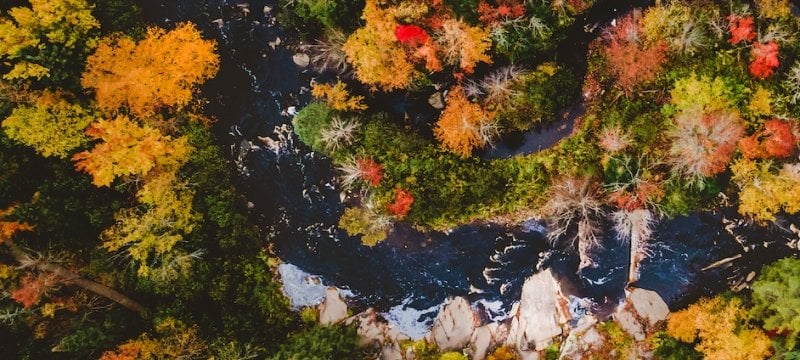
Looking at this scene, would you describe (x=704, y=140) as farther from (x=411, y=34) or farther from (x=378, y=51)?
(x=378, y=51)

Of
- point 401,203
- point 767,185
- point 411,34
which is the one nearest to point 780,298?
point 767,185

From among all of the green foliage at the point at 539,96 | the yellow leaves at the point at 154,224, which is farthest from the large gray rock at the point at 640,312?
the yellow leaves at the point at 154,224

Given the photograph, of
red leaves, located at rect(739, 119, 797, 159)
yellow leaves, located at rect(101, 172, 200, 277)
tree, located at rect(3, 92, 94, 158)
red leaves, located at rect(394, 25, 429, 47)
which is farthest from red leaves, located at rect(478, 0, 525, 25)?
tree, located at rect(3, 92, 94, 158)

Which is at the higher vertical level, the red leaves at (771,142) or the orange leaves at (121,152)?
the red leaves at (771,142)

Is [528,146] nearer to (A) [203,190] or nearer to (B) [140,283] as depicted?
(A) [203,190]

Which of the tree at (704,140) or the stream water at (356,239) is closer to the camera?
the tree at (704,140)

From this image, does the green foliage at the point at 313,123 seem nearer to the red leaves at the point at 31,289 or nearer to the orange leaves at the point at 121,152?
the orange leaves at the point at 121,152

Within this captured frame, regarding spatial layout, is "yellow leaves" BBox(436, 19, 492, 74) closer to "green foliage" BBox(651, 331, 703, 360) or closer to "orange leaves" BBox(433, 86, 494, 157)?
"orange leaves" BBox(433, 86, 494, 157)

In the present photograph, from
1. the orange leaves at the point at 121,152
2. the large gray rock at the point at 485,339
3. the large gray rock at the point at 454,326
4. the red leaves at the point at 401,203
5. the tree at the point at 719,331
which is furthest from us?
the large gray rock at the point at 454,326
